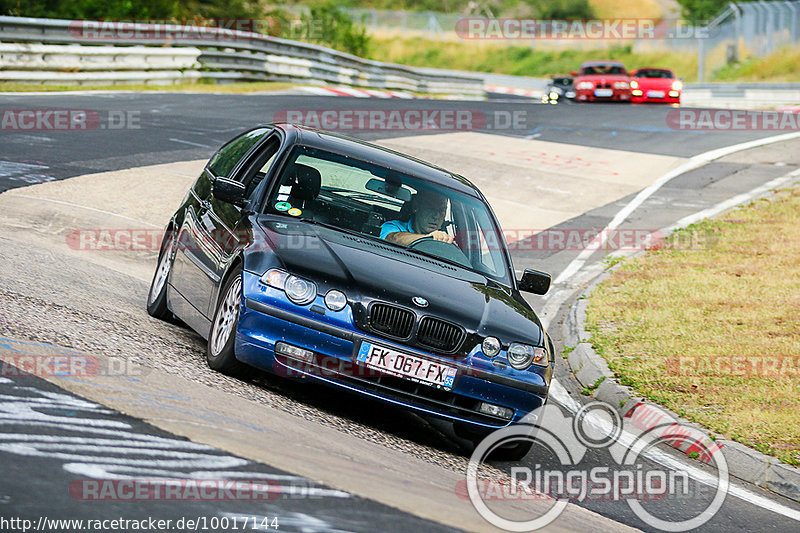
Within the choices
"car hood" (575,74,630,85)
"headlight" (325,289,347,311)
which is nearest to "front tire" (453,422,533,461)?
"headlight" (325,289,347,311)

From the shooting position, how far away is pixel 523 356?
6.48 meters

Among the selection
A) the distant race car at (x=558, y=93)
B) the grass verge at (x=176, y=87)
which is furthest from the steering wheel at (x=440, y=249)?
the distant race car at (x=558, y=93)

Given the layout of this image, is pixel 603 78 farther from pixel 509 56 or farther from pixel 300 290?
pixel 509 56

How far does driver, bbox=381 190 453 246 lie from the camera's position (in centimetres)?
739

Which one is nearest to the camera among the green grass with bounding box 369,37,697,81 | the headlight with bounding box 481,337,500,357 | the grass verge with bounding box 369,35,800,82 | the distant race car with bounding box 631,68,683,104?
the headlight with bounding box 481,337,500,357

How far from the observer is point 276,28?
1569 inches

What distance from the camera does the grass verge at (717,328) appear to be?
26.5ft

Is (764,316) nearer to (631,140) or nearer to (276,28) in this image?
(631,140)

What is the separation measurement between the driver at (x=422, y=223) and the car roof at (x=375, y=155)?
0.17 meters

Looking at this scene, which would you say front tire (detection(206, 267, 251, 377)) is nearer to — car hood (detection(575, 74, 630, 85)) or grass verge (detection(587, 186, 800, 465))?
grass verge (detection(587, 186, 800, 465))

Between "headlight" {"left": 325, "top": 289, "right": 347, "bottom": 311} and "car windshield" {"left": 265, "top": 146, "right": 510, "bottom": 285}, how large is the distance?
41.4 inches

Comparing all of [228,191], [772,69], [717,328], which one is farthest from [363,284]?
[772,69]

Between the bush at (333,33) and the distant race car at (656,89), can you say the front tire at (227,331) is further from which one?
the bush at (333,33)

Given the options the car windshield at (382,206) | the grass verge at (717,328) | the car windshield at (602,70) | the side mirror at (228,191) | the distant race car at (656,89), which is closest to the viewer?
the side mirror at (228,191)
